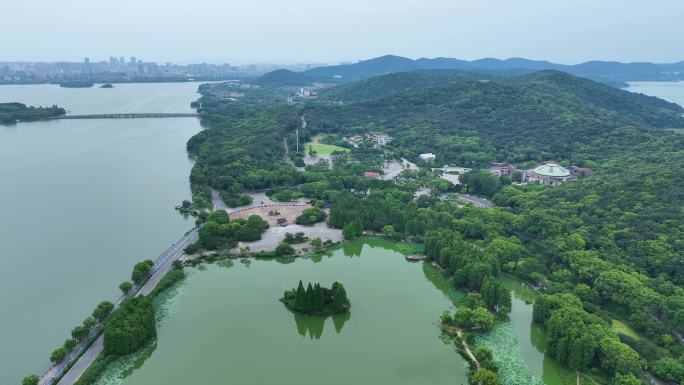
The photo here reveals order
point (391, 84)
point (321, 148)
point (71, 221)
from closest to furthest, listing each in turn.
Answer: point (71, 221) < point (321, 148) < point (391, 84)

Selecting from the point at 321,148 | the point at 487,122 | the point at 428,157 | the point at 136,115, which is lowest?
the point at 428,157

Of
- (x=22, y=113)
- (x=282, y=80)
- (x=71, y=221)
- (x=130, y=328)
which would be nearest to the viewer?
(x=130, y=328)

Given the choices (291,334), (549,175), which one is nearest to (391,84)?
(549,175)

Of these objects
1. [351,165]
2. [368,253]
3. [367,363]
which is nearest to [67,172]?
[351,165]

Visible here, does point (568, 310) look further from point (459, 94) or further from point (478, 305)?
point (459, 94)

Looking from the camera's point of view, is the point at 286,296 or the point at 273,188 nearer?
the point at 286,296

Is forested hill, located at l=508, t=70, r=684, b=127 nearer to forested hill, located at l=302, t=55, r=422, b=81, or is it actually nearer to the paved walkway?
the paved walkway

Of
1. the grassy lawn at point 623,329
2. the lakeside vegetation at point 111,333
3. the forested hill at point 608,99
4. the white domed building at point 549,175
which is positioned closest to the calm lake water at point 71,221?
the lakeside vegetation at point 111,333

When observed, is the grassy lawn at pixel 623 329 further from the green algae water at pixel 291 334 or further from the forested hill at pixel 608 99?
the forested hill at pixel 608 99

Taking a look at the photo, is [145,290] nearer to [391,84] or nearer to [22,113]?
[22,113]
